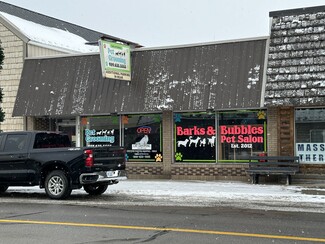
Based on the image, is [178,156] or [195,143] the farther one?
[178,156]

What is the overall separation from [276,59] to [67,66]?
8.34 metres

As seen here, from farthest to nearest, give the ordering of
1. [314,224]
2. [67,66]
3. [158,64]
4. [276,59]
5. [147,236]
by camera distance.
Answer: [67,66]
[158,64]
[276,59]
[314,224]
[147,236]

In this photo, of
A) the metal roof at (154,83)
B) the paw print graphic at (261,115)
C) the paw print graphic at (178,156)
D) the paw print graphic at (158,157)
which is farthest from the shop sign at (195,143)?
the paw print graphic at (261,115)

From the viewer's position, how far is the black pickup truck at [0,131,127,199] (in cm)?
1268

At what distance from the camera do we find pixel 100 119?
770 inches

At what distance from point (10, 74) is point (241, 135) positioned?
33.3 ft

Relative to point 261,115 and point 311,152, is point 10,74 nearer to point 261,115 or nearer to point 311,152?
point 261,115

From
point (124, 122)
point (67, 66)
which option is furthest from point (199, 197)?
point (67, 66)

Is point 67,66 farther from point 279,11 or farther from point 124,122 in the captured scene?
point 279,11

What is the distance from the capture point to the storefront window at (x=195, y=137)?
58.3 feet

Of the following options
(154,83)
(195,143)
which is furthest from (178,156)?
(154,83)

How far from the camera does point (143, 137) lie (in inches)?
741

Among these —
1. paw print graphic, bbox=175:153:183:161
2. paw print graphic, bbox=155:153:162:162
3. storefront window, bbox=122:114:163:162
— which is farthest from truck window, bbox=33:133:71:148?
paw print graphic, bbox=175:153:183:161

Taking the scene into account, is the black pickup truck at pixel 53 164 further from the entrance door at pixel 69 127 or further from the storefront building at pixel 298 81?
the entrance door at pixel 69 127
